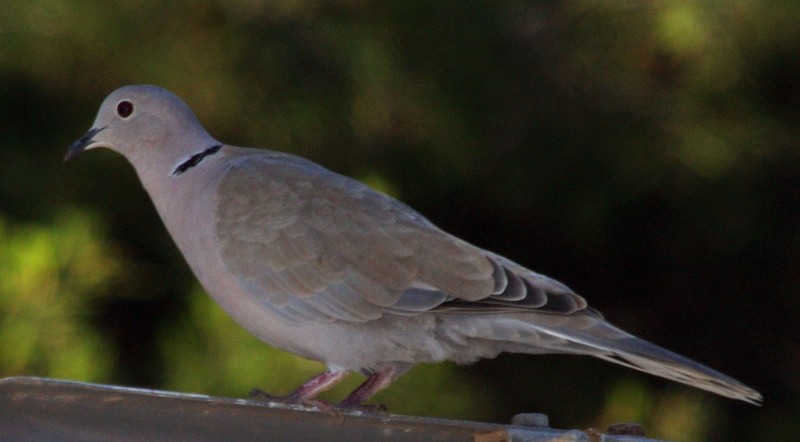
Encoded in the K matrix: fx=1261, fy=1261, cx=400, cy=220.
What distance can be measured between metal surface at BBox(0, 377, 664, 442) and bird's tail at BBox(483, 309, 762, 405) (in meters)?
0.58

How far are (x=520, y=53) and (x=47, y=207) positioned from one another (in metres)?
1.67

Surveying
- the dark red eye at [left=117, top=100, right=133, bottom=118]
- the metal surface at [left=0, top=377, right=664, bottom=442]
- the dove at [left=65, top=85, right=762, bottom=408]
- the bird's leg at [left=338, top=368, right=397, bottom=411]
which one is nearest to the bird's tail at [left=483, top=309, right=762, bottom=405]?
the dove at [left=65, top=85, right=762, bottom=408]

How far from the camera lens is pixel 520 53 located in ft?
14.3

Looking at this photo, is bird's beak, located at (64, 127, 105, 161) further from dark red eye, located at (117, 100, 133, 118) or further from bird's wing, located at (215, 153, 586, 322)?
bird's wing, located at (215, 153, 586, 322)

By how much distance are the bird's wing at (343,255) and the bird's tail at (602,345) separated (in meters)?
0.05

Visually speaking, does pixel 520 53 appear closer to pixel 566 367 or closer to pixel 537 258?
pixel 537 258

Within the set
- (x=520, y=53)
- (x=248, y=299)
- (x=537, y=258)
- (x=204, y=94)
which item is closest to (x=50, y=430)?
(x=248, y=299)

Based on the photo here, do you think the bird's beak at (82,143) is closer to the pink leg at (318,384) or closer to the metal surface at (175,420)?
the pink leg at (318,384)

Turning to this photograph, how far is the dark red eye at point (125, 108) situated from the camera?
8.66 ft

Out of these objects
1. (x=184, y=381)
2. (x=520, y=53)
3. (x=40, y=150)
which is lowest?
(x=184, y=381)

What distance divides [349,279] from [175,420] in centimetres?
103

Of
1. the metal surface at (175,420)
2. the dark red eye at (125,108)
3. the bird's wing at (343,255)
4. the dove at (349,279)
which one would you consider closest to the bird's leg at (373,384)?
the dove at (349,279)

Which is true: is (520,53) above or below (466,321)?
above

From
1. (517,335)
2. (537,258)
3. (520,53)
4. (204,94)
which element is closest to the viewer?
(517,335)
